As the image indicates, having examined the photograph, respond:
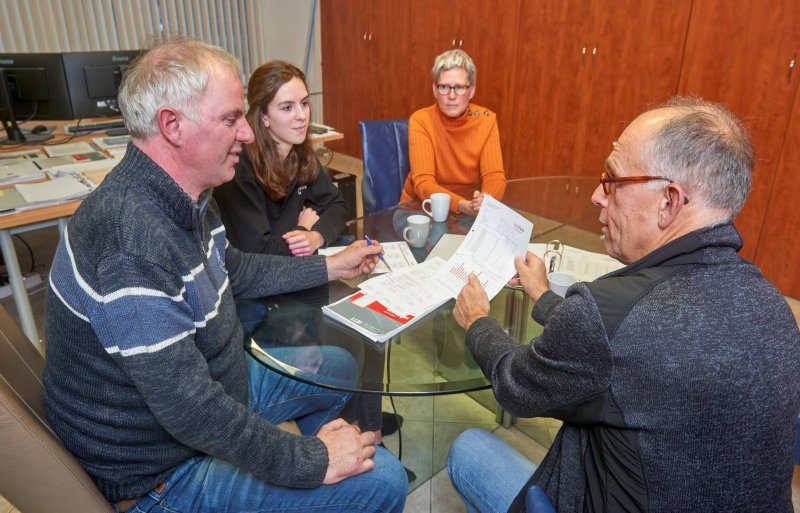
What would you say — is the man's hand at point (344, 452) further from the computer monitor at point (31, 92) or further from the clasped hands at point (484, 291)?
the computer monitor at point (31, 92)

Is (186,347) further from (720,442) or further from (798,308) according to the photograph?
(798,308)

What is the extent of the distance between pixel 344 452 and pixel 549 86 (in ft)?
10.8

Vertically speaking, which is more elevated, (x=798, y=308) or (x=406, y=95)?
(x=406, y=95)

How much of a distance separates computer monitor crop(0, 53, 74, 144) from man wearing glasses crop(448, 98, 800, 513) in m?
3.08

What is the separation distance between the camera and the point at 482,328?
1172 millimetres

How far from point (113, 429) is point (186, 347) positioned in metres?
0.23

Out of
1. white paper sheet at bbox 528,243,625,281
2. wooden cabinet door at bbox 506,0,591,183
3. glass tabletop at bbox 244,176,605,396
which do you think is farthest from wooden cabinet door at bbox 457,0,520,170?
glass tabletop at bbox 244,176,605,396

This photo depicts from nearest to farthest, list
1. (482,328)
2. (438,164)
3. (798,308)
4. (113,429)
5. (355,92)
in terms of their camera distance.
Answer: (113,429) < (482,328) < (438,164) < (798,308) < (355,92)

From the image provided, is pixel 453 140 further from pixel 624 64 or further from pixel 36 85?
pixel 36 85

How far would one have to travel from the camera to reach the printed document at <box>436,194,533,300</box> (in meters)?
1.53

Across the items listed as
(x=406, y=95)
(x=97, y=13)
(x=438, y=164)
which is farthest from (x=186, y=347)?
(x=97, y=13)

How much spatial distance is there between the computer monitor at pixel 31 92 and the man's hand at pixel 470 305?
2761mm

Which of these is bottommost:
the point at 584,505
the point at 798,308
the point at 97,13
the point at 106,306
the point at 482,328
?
the point at 798,308

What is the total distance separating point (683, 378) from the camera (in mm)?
786
